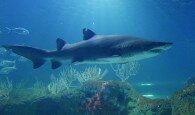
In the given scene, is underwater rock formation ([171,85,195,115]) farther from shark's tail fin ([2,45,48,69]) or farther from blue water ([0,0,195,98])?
blue water ([0,0,195,98])

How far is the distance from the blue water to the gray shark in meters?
20.4

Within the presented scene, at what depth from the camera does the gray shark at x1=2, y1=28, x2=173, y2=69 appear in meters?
6.05

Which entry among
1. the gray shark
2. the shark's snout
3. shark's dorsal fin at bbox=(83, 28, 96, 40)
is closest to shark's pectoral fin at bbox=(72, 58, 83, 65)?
the gray shark

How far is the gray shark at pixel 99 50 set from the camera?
6.05m

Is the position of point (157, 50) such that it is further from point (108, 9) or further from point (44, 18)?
point (44, 18)

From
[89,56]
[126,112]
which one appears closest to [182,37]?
[126,112]

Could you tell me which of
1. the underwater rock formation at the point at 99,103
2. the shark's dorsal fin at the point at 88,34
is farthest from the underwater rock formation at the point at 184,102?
the shark's dorsal fin at the point at 88,34

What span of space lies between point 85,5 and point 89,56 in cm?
3654

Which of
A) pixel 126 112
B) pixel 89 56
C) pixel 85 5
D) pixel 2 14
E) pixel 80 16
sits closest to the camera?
pixel 89 56

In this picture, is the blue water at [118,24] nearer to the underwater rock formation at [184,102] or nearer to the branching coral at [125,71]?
the branching coral at [125,71]

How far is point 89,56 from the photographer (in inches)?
273

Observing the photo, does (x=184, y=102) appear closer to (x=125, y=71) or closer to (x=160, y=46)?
(x=160, y=46)

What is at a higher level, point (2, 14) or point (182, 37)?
point (2, 14)

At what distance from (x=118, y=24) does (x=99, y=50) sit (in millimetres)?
51502
